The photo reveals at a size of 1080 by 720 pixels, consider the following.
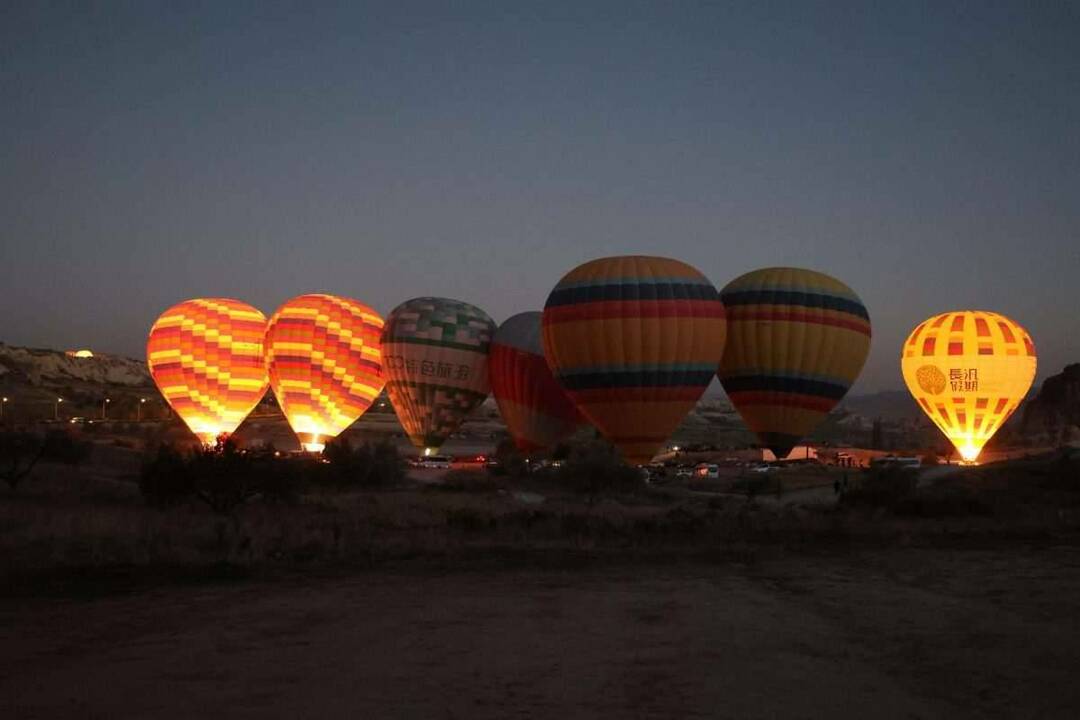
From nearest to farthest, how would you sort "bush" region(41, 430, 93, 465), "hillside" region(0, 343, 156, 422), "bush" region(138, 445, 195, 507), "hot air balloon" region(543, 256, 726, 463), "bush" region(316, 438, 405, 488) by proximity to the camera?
1. "bush" region(138, 445, 195, 507)
2. "hot air balloon" region(543, 256, 726, 463)
3. "bush" region(41, 430, 93, 465)
4. "bush" region(316, 438, 405, 488)
5. "hillside" region(0, 343, 156, 422)

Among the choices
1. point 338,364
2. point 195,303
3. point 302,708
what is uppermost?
point 195,303

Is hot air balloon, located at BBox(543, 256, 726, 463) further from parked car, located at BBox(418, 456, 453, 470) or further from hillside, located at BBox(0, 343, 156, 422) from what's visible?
hillside, located at BBox(0, 343, 156, 422)

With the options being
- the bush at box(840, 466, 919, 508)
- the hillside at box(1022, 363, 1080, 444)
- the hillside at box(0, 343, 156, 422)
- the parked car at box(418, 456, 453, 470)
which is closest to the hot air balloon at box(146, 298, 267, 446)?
the parked car at box(418, 456, 453, 470)

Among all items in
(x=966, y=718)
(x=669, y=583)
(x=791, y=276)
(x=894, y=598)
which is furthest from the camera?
(x=791, y=276)

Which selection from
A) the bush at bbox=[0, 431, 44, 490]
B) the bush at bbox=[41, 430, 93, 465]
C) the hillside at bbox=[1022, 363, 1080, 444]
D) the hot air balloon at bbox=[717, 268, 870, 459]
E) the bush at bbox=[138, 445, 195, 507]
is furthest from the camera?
the hillside at bbox=[1022, 363, 1080, 444]

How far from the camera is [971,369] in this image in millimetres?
36125

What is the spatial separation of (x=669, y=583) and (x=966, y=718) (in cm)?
593

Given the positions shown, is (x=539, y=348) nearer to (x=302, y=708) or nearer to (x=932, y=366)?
(x=932, y=366)

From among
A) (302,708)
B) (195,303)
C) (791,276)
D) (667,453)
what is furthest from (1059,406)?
(302,708)

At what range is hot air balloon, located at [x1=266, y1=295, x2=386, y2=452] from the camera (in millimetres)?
34781

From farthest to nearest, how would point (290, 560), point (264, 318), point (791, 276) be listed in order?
1. point (264, 318)
2. point (791, 276)
3. point (290, 560)

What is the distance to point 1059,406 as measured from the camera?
268ft

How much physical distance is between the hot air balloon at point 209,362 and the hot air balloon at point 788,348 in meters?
17.6

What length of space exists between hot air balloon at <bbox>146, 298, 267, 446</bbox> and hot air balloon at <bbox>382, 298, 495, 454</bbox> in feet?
19.1
